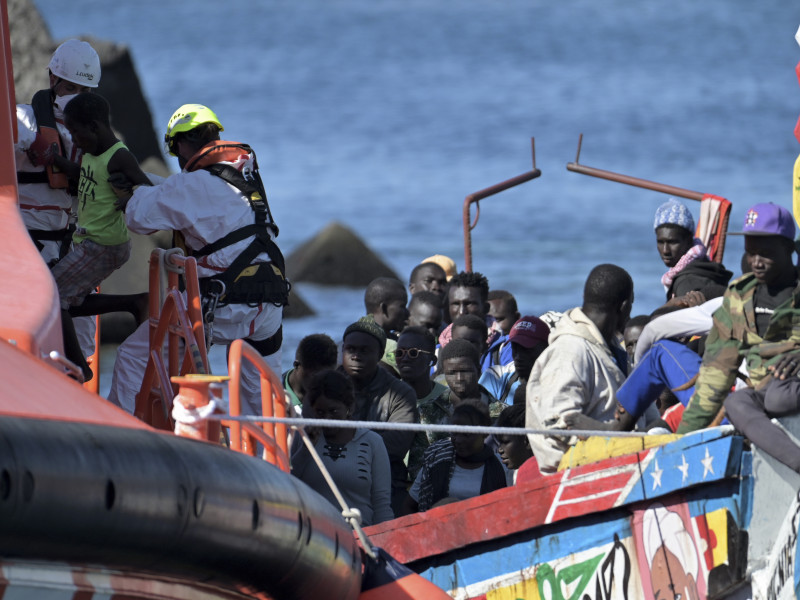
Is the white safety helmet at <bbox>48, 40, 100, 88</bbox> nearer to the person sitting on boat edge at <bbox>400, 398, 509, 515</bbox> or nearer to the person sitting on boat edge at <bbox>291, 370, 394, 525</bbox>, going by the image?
the person sitting on boat edge at <bbox>291, 370, 394, 525</bbox>

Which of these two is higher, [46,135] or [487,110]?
[487,110]

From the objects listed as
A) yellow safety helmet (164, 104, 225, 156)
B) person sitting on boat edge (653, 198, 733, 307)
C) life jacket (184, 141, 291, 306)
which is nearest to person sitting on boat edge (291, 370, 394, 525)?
life jacket (184, 141, 291, 306)

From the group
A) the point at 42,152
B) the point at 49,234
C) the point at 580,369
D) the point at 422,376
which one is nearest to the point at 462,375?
the point at 422,376

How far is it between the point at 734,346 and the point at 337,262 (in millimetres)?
20539

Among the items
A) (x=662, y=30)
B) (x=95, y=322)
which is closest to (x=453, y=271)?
(x=95, y=322)

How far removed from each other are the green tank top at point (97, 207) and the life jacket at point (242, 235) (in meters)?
0.35

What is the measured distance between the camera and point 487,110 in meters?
66.9

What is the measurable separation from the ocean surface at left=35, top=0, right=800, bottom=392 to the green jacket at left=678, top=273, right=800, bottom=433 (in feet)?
49.2

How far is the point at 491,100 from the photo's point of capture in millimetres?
70312

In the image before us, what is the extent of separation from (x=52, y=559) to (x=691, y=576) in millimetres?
2775

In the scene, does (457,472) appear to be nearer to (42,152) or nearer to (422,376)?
(422,376)

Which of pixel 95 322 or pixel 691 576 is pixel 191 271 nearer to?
pixel 95 322

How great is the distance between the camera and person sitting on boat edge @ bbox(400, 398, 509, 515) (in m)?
7.29

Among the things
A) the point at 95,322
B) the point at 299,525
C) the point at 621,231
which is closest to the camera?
the point at 299,525
